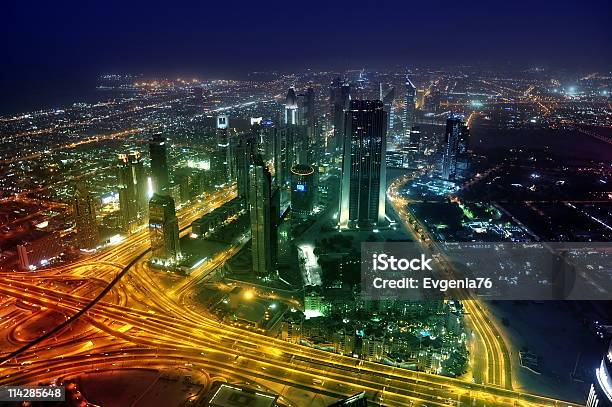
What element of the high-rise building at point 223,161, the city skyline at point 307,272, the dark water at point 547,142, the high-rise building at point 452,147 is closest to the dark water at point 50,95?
the city skyline at point 307,272

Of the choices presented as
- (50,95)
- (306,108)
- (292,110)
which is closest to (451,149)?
(306,108)

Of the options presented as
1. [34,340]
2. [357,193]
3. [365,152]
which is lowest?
[34,340]

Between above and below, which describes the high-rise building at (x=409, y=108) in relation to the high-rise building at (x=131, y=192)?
above

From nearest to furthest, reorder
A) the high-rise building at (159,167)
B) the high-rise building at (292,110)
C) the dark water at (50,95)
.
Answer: the high-rise building at (159,167) < the high-rise building at (292,110) < the dark water at (50,95)

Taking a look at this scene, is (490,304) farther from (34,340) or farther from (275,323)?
(34,340)

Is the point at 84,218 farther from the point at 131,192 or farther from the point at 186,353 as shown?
the point at 186,353

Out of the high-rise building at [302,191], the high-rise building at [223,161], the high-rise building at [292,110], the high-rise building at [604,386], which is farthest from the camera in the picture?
the high-rise building at [292,110]

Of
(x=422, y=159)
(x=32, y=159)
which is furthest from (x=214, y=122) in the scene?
(x=422, y=159)

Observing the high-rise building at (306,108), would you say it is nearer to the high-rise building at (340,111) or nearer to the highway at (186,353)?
the high-rise building at (340,111)
